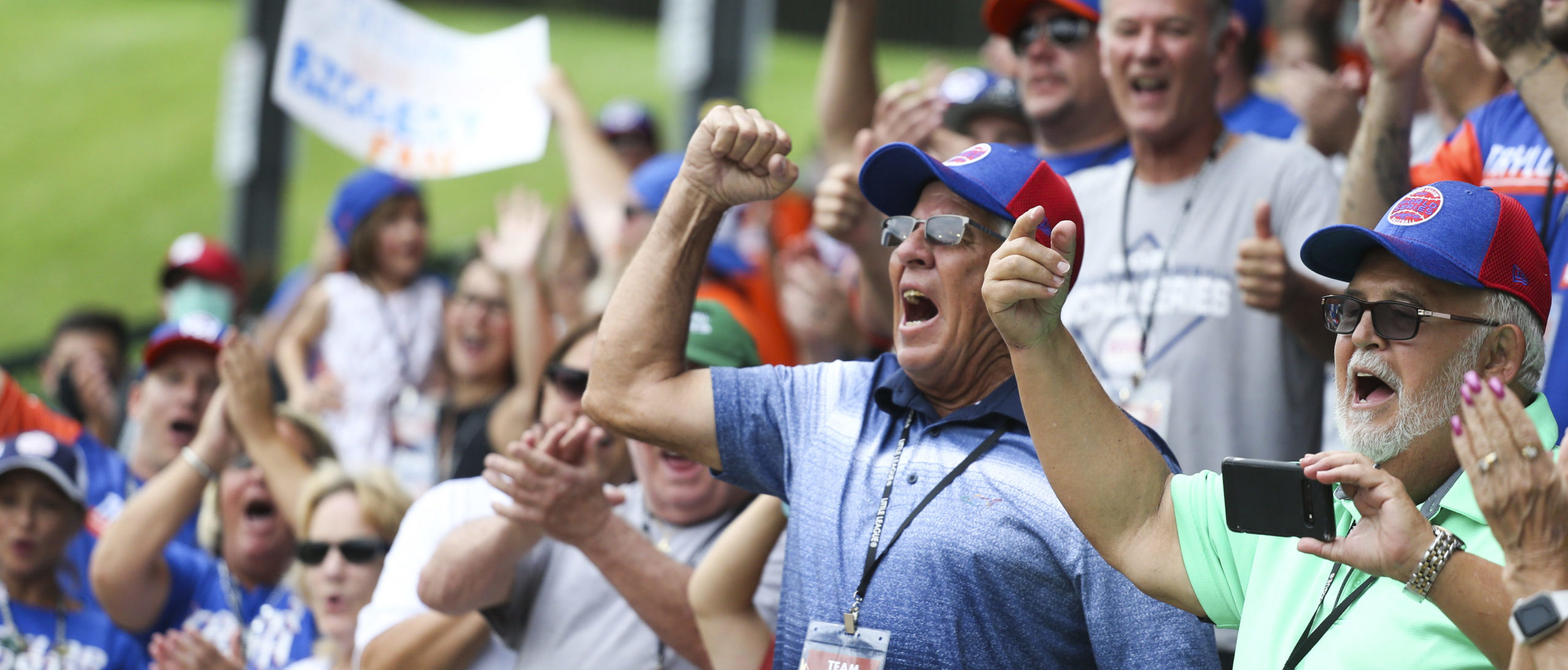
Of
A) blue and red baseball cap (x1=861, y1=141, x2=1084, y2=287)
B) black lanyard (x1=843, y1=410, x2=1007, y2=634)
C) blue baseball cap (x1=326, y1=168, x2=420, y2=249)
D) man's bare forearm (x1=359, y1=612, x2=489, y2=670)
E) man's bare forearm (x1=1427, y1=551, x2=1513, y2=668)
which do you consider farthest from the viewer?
blue baseball cap (x1=326, y1=168, x2=420, y2=249)

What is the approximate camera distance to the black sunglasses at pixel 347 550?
441 centimetres

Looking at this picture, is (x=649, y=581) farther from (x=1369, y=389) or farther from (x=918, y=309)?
(x=1369, y=389)

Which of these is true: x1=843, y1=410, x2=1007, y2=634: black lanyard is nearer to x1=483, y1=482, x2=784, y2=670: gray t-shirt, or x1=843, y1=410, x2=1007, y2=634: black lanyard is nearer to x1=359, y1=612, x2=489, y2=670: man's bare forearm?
x1=483, y1=482, x2=784, y2=670: gray t-shirt

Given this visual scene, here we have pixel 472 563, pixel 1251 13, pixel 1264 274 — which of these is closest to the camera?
pixel 1264 274

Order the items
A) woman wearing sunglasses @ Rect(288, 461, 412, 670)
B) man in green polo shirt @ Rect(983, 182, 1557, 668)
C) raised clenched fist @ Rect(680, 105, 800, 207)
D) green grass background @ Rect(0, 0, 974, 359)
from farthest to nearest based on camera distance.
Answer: green grass background @ Rect(0, 0, 974, 359) → woman wearing sunglasses @ Rect(288, 461, 412, 670) → raised clenched fist @ Rect(680, 105, 800, 207) → man in green polo shirt @ Rect(983, 182, 1557, 668)

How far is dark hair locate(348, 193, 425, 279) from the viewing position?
6.78m

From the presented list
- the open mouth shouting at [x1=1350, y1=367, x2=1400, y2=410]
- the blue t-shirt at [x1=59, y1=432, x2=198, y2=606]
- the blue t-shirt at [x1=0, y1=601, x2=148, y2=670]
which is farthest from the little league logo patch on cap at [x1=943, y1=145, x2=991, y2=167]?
the blue t-shirt at [x1=59, y1=432, x2=198, y2=606]

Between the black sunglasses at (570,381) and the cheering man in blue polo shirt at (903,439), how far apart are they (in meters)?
0.97

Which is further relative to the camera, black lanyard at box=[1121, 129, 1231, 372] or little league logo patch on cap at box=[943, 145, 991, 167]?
black lanyard at box=[1121, 129, 1231, 372]

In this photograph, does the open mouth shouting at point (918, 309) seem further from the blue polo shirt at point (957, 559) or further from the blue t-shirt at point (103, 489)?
the blue t-shirt at point (103, 489)

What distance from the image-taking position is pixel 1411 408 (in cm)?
238

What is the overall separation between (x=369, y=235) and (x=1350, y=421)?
203 inches

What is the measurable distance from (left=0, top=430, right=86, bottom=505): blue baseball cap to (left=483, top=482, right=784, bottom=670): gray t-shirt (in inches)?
84.5

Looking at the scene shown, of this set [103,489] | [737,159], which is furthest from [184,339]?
[737,159]
